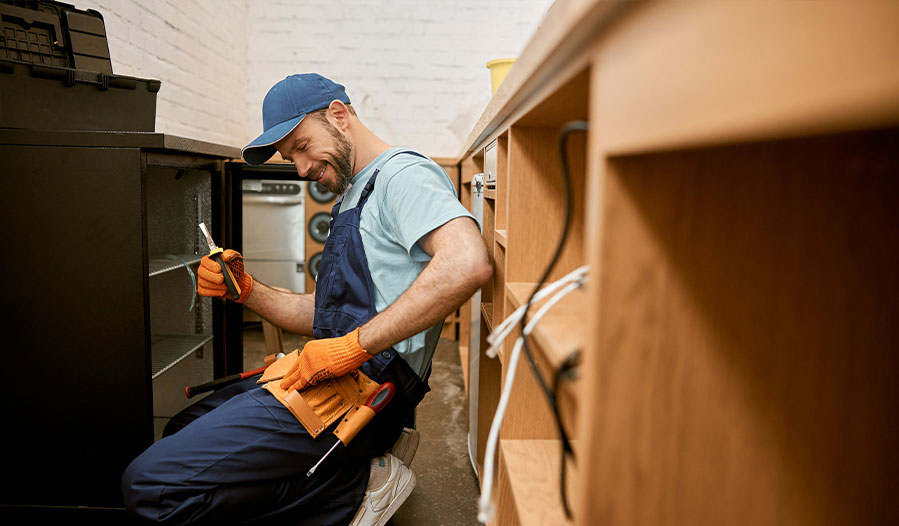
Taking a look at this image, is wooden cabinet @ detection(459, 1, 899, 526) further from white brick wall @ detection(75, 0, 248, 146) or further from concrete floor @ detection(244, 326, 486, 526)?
white brick wall @ detection(75, 0, 248, 146)

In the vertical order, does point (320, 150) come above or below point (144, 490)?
above

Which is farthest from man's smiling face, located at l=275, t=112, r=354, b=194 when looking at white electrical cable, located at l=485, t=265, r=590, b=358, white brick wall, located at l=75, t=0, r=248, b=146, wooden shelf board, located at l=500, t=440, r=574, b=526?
white brick wall, located at l=75, t=0, r=248, b=146

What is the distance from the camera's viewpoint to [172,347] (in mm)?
2025

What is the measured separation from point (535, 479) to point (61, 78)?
1600 millimetres

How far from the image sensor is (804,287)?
1.85ft

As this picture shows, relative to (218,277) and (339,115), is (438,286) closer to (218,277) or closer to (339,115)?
(339,115)

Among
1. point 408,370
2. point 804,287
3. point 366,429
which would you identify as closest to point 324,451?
point 366,429

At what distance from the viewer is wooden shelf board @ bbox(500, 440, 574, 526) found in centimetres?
94

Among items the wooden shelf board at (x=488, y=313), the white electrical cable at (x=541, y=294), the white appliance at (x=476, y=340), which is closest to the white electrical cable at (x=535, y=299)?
the white electrical cable at (x=541, y=294)

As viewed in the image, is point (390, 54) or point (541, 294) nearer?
point (541, 294)

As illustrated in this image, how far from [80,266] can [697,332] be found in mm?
1559

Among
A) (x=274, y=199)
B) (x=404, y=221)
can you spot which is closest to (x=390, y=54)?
(x=274, y=199)

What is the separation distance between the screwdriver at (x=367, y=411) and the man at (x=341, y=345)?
0.07ft

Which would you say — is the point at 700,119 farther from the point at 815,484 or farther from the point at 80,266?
the point at 80,266
